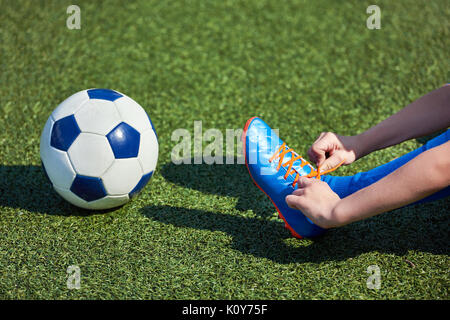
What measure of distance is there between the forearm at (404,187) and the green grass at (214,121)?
395mm

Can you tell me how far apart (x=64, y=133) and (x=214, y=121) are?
1.13 metres

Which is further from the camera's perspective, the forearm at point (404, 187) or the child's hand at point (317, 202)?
the child's hand at point (317, 202)

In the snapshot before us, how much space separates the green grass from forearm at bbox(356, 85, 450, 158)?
0.44m

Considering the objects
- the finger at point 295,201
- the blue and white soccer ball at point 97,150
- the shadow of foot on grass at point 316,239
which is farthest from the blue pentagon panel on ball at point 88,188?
the finger at point 295,201

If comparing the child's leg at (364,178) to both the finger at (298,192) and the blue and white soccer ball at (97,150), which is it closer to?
the finger at (298,192)

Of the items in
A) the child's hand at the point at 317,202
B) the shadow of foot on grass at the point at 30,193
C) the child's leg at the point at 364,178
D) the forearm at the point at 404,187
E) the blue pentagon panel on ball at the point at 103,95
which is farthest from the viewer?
the shadow of foot on grass at the point at 30,193

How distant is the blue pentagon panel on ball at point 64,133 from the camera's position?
225 centimetres

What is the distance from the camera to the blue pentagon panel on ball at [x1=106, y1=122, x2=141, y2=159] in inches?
89.4

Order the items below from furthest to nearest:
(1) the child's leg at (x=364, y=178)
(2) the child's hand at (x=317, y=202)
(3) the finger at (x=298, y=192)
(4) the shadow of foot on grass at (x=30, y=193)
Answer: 1. (4) the shadow of foot on grass at (x=30, y=193)
2. (1) the child's leg at (x=364, y=178)
3. (3) the finger at (x=298, y=192)
4. (2) the child's hand at (x=317, y=202)

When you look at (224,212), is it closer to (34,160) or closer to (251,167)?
(251,167)

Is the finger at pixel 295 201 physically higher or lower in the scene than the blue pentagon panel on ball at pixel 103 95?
lower

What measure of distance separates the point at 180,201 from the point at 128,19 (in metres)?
2.07

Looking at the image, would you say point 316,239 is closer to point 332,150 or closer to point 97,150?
point 332,150

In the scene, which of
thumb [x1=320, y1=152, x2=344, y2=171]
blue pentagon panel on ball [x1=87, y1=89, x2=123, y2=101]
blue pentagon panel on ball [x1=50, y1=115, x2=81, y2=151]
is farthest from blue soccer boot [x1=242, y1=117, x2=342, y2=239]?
blue pentagon panel on ball [x1=50, y1=115, x2=81, y2=151]
